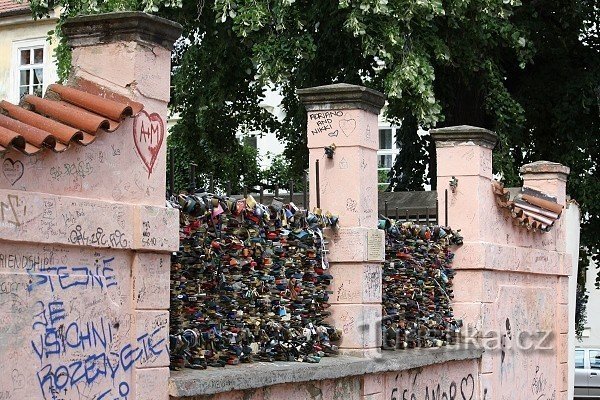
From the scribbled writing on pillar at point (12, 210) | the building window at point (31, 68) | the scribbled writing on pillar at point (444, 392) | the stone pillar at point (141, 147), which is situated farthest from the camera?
the building window at point (31, 68)

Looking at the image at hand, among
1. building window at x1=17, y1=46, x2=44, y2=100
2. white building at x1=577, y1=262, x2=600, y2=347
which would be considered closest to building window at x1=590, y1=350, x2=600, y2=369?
white building at x1=577, y1=262, x2=600, y2=347

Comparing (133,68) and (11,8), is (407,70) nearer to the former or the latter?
(133,68)

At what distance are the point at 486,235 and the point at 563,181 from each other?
2.61 metres

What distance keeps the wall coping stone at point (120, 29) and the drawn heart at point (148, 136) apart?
432 mm

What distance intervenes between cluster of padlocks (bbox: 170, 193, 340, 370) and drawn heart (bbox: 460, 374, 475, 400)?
9.26 ft

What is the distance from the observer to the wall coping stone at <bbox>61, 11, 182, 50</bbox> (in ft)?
22.2

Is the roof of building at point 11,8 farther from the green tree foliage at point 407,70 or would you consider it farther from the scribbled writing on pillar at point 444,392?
the scribbled writing on pillar at point 444,392

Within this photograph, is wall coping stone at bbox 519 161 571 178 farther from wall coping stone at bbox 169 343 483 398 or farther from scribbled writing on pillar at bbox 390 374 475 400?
wall coping stone at bbox 169 343 483 398

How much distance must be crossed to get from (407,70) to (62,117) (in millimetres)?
8603

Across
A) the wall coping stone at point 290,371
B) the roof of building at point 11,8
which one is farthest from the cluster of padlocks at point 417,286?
the roof of building at point 11,8

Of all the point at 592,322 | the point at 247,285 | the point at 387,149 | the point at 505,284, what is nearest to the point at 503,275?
the point at 505,284

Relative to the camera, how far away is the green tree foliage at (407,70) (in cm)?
1470

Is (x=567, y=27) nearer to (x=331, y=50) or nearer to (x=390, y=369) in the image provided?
(x=331, y=50)

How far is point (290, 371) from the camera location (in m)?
8.12
